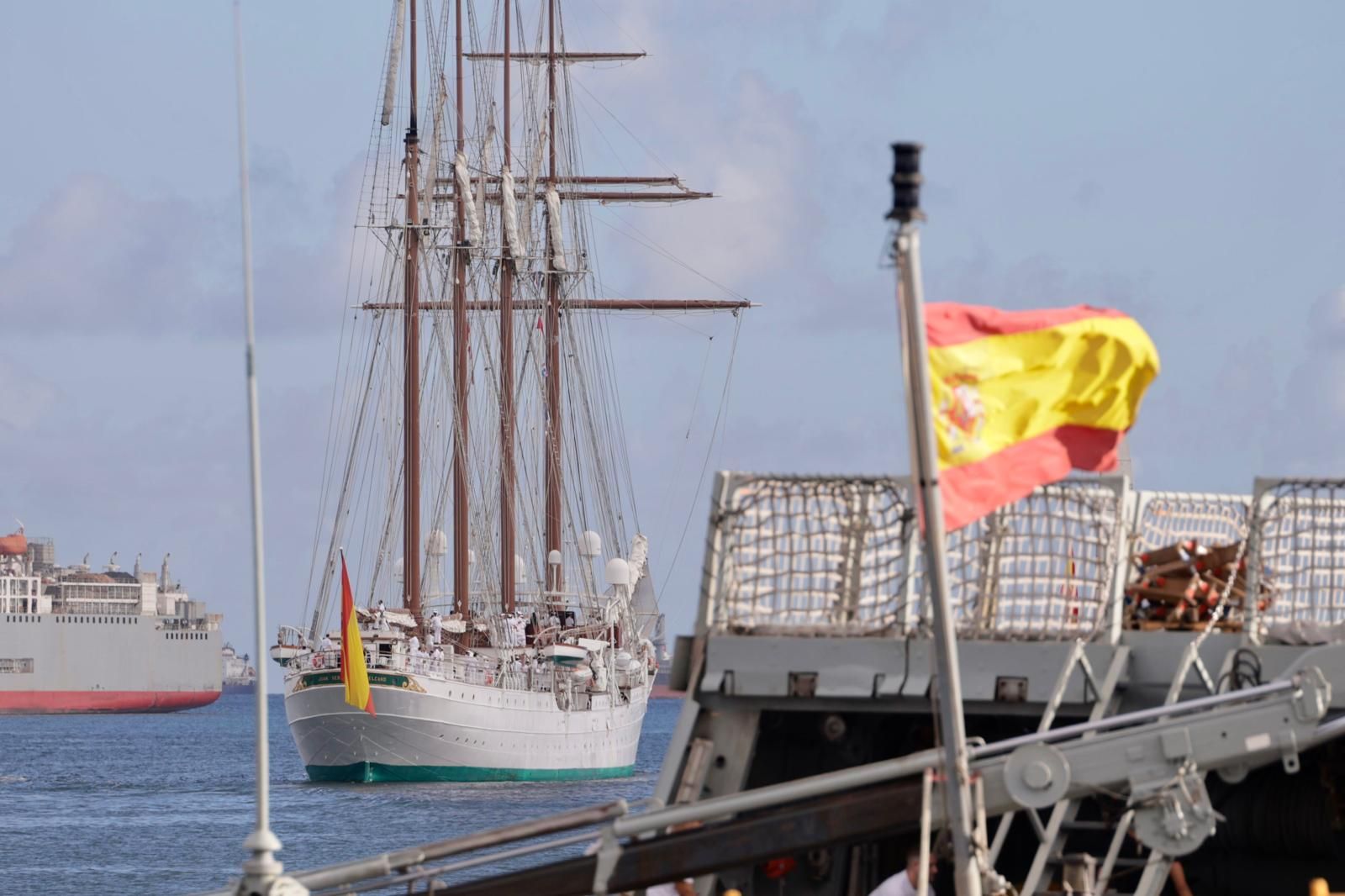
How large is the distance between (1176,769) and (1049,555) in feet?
8.25

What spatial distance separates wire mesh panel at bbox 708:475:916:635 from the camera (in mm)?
12812

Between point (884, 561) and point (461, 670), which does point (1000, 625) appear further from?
point (461, 670)

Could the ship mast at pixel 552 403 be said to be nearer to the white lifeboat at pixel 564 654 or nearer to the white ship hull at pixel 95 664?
the white lifeboat at pixel 564 654

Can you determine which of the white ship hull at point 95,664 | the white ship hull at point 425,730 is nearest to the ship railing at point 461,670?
the white ship hull at point 425,730

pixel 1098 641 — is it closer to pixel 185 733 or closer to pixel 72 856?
pixel 72 856

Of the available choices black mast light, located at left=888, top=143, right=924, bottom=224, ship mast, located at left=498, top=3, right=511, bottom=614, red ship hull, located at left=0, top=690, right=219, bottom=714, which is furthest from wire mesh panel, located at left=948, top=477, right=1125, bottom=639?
red ship hull, located at left=0, top=690, right=219, bottom=714

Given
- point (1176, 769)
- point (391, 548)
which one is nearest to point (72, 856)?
point (391, 548)

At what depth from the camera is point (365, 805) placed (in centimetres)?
6256

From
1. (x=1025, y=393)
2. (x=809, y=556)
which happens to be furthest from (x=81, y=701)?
(x=1025, y=393)

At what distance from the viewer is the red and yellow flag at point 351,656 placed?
63.6m

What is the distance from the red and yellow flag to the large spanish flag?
53698mm

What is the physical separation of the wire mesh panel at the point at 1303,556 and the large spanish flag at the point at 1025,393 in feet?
8.17

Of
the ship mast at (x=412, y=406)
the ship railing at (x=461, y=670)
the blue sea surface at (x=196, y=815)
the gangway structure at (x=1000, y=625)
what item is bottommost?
the blue sea surface at (x=196, y=815)

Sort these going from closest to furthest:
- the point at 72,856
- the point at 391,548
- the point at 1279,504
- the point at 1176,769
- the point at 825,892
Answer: the point at 1176,769 < the point at 1279,504 < the point at 825,892 < the point at 72,856 < the point at 391,548
